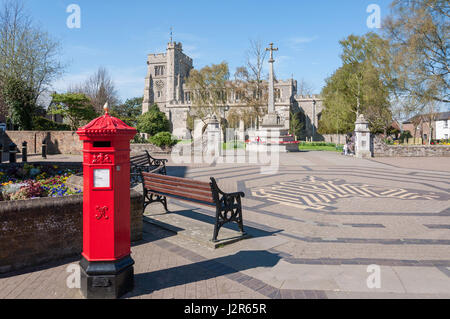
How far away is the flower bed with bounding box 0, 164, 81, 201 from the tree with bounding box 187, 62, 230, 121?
114ft

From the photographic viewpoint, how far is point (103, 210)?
3.21 meters

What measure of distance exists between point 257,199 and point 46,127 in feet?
99.2

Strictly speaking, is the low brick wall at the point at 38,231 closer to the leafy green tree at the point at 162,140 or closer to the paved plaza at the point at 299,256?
the paved plaza at the point at 299,256

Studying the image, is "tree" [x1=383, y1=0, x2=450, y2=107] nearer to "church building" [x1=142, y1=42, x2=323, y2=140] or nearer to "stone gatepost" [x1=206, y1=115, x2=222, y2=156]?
"stone gatepost" [x1=206, y1=115, x2=222, y2=156]

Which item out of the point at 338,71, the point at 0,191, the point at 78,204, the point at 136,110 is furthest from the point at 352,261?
the point at 136,110

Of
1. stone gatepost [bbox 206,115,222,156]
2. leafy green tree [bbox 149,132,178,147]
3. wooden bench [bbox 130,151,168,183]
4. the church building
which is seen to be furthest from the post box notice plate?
the church building

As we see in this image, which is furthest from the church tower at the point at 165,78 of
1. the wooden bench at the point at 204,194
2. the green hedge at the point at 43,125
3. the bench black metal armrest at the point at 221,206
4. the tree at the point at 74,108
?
the bench black metal armrest at the point at 221,206

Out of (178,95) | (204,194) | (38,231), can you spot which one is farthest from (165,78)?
(38,231)

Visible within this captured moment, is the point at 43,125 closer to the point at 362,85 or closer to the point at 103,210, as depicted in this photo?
the point at 103,210

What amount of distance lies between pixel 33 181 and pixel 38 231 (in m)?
2.56

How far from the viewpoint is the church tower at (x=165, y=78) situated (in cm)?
7144

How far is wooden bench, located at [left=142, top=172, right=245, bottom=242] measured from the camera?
15.9 ft

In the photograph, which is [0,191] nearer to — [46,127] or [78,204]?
[78,204]
